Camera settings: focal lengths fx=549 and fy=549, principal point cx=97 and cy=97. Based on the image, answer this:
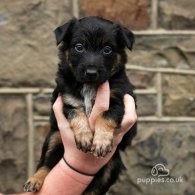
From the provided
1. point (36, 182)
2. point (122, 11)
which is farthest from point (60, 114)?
point (122, 11)

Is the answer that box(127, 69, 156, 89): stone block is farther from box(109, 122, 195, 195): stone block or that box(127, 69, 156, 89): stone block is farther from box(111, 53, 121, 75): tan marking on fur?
box(111, 53, 121, 75): tan marking on fur

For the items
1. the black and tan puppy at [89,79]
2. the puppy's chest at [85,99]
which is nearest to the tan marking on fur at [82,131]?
the black and tan puppy at [89,79]

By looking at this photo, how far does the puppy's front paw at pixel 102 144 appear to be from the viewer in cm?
338

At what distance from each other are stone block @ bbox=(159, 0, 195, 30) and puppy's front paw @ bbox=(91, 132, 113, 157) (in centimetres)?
179

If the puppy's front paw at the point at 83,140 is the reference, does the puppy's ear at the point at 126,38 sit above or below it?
above

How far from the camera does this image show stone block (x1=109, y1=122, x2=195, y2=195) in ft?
16.2

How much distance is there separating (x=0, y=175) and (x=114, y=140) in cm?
174

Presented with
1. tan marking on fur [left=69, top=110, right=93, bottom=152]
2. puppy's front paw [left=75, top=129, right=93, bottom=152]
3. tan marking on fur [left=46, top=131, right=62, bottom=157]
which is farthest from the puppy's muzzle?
tan marking on fur [left=46, top=131, right=62, bottom=157]

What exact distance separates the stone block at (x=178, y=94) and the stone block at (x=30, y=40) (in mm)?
1025

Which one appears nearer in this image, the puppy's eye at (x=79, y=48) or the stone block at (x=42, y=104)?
the puppy's eye at (x=79, y=48)

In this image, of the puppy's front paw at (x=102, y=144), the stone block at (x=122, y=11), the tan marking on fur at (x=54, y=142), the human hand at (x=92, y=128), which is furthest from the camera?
the stone block at (x=122, y=11)

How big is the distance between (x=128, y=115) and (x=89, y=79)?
1.14 ft

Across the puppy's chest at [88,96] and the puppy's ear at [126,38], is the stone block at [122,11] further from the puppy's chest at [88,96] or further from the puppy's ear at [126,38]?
the puppy's chest at [88,96]

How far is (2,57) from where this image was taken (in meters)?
4.82
